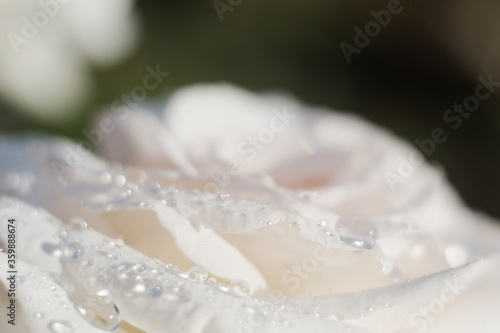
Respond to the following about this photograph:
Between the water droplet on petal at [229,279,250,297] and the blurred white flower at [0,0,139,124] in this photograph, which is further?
the blurred white flower at [0,0,139,124]

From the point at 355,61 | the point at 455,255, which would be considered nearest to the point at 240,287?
the point at 455,255

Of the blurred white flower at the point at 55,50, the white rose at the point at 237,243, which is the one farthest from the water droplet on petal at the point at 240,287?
the blurred white flower at the point at 55,50

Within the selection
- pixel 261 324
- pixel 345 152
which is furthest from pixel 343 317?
pixel 345 152

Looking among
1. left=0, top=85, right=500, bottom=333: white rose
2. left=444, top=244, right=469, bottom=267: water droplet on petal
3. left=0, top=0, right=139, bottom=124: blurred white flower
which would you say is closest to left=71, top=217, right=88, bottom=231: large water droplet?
left=0, top=85, right=500, bottom=333: white rose

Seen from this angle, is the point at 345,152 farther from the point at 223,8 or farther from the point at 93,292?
the point at 223,8

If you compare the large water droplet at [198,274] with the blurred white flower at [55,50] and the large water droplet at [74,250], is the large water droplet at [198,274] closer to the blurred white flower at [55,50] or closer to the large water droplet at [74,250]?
Answer: the large water droplet at [74,250]

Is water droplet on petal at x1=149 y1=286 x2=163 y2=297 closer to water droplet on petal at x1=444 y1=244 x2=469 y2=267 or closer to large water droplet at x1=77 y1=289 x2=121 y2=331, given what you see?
large water droplet at x1=77 y1=289 x2=121 y2=331
